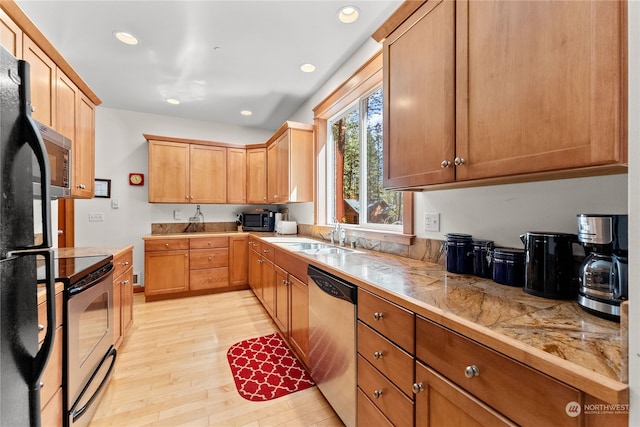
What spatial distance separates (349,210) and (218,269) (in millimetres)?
2264

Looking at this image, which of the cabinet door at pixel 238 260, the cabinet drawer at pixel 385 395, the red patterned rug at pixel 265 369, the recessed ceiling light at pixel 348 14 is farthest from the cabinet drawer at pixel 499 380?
the cabinet door at pixel 238 260

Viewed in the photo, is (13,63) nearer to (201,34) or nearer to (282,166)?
(201,34)

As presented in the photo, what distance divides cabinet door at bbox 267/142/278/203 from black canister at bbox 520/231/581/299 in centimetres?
329

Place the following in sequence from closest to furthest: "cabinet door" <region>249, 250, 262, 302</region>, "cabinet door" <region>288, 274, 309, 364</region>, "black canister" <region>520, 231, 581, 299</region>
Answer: "black canister" <region>520, 231, 581, 299</region> → "cabinet door" <region>288, 274, 309, 364</region> → "cabinet door" <region>249, 250, 262, 302</region>

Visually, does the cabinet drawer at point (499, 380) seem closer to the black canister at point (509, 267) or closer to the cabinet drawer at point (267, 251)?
the black canister at point (509, 267)

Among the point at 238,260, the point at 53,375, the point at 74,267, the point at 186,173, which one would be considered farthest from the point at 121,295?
the point at 186,173

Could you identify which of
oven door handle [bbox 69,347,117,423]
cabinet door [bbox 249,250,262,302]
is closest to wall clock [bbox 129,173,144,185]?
cabinet door [bbox 249,250,262,302]

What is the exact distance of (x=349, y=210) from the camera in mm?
2896

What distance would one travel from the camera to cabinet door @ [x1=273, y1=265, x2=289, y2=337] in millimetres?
2314

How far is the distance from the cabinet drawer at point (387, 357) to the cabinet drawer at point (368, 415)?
19 centimetres

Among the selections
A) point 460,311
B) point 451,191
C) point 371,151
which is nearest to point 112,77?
point 371,151

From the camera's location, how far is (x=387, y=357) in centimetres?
109

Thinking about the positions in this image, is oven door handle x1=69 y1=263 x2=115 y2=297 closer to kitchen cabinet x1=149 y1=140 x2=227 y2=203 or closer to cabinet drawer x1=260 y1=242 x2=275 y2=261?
cabinet drawer x1=260 y1=242 x2=275 y2=261

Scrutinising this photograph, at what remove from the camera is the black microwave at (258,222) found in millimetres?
4375
